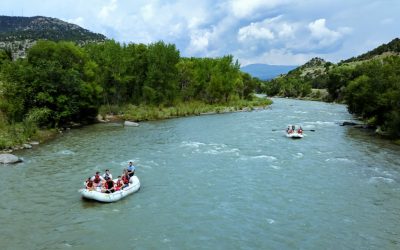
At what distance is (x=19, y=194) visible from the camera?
30141mm

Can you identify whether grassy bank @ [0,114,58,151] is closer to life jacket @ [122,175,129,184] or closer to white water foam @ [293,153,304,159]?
life jacket @ [122,175,129,184]

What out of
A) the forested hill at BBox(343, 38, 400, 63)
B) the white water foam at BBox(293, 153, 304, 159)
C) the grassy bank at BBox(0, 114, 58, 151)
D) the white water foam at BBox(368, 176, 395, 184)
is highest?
the forested hill at BBox(343, 38, 400, 63)

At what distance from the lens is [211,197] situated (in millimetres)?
29891

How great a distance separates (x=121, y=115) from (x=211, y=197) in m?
54.1

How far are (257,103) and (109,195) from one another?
294 ft

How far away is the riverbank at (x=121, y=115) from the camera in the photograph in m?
47.3

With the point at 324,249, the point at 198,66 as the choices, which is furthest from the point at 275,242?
the point at 198,66

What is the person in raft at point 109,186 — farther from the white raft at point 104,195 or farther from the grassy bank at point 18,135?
the grassy bank at point 18,135

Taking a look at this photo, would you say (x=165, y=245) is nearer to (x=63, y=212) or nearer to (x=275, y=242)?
(x=275, y=242)

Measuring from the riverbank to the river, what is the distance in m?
2.93

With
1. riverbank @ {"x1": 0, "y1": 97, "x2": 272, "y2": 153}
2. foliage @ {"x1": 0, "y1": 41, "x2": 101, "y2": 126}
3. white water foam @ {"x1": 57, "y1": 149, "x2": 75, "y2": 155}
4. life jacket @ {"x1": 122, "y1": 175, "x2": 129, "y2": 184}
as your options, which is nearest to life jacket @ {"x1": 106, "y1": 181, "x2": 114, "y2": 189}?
life jacket @ {"x1": 122, "y1": 175, "x2": 129, "y2": 184}

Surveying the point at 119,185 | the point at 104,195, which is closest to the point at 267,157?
the point at 119,185

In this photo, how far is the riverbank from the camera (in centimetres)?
4728

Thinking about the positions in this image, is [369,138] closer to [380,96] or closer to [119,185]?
[380,96]
